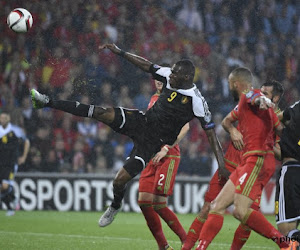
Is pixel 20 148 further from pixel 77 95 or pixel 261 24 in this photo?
pixel 261 24

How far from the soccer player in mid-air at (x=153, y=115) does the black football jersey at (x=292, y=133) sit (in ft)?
2.68

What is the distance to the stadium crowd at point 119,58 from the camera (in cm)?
1340

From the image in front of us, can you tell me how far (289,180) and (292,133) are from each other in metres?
0.46

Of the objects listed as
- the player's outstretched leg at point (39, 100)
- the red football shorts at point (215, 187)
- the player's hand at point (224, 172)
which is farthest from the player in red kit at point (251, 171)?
the player's outstretched leg at point (39, 100)

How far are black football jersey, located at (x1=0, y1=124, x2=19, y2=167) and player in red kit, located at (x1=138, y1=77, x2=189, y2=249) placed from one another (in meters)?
5.29

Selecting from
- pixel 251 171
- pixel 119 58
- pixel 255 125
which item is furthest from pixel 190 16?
pixel 251 171

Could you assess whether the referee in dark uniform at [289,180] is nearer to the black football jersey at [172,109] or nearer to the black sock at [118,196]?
the black football jersey at [172,109]

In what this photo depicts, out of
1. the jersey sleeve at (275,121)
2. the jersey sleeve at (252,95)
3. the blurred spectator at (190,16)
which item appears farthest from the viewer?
the blurred spectator at (190,16)

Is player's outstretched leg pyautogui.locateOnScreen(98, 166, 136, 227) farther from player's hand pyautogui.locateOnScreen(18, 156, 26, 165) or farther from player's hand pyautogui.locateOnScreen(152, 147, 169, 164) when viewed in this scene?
player's hand pyautogui.locateOnScreen(18, 156, 26, 165)

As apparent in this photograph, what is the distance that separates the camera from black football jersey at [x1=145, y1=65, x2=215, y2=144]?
7.55 meters

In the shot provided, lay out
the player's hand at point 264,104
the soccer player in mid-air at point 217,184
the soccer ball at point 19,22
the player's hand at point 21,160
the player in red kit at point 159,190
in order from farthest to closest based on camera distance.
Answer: the player's hand at point 21,160 → the soccer ball at point 19,22 → the player in red kit at point 159,190 → the soccer player in mid-air at point 217,184 → the player's hand at point 264,104

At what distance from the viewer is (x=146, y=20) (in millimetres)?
14211

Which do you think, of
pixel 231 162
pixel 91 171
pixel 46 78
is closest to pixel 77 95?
pixel 46 78

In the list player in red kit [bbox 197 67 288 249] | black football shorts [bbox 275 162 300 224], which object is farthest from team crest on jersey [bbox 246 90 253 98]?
black football shorts [bbox 275 162 300 224]
